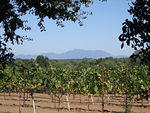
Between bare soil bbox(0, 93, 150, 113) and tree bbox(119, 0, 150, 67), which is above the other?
tree bbox(119, 0, 150, 67)

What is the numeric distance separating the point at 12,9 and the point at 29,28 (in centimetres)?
107

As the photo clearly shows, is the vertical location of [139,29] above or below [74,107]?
above

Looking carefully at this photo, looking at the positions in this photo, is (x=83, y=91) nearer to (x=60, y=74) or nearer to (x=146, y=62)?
(x=60, y=74)

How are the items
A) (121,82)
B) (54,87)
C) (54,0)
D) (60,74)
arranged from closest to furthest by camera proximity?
1. (54,0)
2. (54,87)
3. (121,82)
4. (60,74)

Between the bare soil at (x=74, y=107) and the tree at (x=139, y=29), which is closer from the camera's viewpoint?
the tree at (x=139, y=29)

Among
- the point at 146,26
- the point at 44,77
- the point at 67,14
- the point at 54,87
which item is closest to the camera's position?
the point at 146,26

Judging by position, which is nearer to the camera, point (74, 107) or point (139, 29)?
point (139, 29)

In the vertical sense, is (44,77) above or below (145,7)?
below

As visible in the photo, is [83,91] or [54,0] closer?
[54,0]

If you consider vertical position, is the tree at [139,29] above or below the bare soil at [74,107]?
above

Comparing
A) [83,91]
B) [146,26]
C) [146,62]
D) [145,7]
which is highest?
[145,7]

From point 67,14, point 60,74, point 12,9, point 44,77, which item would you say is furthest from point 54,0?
point 60,74

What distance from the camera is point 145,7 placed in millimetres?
5145

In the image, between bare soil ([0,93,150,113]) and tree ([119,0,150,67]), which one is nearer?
tree ([119,0,150,67])
